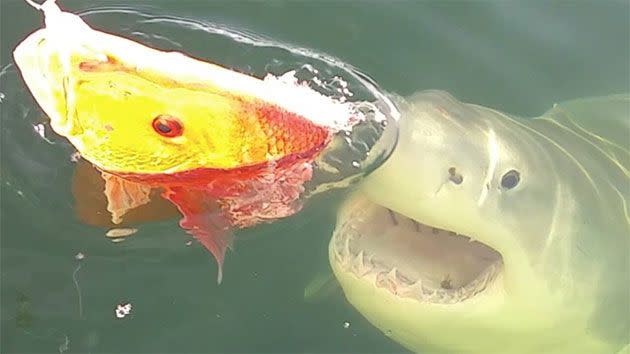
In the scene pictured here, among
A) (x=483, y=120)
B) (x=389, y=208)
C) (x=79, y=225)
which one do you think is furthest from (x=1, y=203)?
(x=483, y=120)

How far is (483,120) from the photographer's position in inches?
88.4

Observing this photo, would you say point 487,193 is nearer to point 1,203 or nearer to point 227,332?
point 227,332

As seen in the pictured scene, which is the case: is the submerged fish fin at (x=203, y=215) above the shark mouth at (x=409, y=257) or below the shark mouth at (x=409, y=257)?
above

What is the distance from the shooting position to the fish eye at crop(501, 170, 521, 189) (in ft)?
7.04

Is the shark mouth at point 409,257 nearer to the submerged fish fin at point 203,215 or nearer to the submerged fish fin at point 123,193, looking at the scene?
the submerged fish fin at point 203,215

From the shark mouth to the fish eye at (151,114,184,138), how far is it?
704 mm

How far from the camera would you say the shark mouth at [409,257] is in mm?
2133

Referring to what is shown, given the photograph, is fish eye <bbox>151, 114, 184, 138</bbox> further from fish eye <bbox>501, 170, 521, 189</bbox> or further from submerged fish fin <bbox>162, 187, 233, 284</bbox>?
fish eye <bbox>501, 170, 521, 189</bbox>

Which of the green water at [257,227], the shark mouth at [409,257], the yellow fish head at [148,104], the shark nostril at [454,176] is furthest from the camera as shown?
the green water at [257,227]

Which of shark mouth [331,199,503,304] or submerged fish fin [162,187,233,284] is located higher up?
submerged fish fin [162,187,233,284]

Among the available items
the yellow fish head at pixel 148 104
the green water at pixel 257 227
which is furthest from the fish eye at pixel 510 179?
the yellow fish head at pixel 148 104

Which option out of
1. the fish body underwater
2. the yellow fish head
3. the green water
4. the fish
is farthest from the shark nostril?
the yellow fish head

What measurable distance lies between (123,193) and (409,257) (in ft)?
2.19

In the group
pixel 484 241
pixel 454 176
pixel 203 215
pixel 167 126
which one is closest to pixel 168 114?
pixel 167 126
